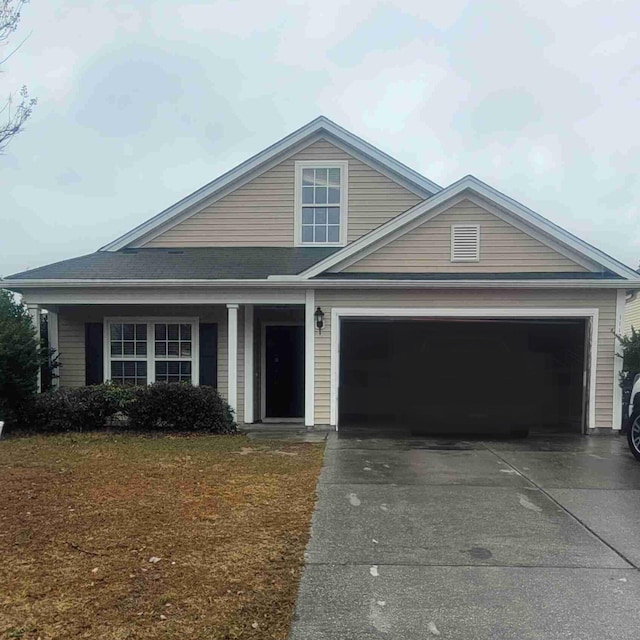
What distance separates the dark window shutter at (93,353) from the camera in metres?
10.8

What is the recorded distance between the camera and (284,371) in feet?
37.3

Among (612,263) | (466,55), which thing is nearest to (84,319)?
(612,263)

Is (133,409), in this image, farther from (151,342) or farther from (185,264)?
(185,264)

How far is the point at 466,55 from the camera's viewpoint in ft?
43.9

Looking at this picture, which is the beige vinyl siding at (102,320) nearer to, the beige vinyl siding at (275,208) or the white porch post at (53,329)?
the white porch post at (53,329)

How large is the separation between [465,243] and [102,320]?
729 centimetres

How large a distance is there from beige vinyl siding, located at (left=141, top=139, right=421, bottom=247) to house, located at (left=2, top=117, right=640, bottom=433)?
0.03 m

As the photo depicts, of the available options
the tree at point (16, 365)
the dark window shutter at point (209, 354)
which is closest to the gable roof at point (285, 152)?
the dark window shutter at point (209, 354)

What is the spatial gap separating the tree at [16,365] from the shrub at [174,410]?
1.81 m

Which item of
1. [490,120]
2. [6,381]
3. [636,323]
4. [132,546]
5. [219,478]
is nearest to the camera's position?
[132,546]

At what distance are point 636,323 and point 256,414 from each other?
53.0ft

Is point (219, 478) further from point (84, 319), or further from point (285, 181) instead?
point (285, 181)

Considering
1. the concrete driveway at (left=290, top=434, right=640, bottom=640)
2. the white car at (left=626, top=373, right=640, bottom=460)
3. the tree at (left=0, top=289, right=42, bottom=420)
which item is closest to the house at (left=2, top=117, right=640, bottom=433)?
the tree at (left=0, top=289, right=42, bottom=420)

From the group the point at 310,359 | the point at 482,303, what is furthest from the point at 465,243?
the point at 310,359
